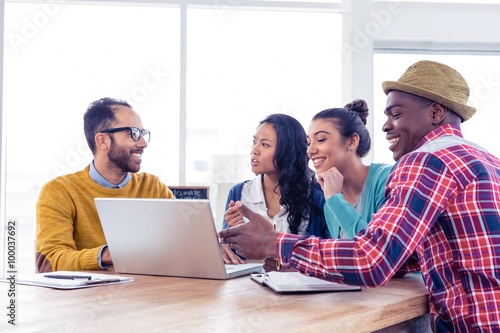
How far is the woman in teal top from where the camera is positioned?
8.34ft

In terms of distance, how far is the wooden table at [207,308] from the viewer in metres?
1.19

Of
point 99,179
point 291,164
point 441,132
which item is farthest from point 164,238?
point 291,164

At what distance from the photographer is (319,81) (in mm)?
4793

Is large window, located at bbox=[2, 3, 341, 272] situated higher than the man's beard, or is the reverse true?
large window, located at bbox=[2, 3, 341, 272]

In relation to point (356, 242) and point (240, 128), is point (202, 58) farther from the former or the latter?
point (356, 242)

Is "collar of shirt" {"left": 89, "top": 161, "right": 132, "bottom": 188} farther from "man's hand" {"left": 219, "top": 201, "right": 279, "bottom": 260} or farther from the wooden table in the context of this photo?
"man's hand" {"left": 219, "top": 201, "right": 279, "bottom": 260}

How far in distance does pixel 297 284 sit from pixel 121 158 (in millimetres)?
1415

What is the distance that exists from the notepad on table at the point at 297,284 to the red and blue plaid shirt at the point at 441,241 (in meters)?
0.08

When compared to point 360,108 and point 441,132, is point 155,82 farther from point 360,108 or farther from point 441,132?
point 441,132

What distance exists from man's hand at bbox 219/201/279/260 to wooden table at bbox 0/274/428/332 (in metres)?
0.11

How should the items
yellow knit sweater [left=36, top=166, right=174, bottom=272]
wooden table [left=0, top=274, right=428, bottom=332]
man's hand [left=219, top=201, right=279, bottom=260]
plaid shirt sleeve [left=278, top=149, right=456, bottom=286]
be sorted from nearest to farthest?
wooden table [left=0, top=274, right=428, bottom=332] → plaid shirt sleeve [left=278, top=149, right=456, bottom=286] → man's hand [left=219, top=201, right=279, bottom=260] → yellow knit sweater [left=36, top=166, right=174, bottom=272]

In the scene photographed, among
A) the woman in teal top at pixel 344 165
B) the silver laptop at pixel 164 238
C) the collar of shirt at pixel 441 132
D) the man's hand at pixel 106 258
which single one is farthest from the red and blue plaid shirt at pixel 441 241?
the woman in teal top at pixel 344 165

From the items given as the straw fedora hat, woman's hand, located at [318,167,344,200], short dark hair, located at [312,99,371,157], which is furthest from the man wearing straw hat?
short dark hair, located at [312,99,371,157]

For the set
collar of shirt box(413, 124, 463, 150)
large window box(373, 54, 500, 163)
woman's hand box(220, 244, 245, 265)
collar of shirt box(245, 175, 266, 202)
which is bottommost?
woman's hand box(220, 244, 245, 265)
